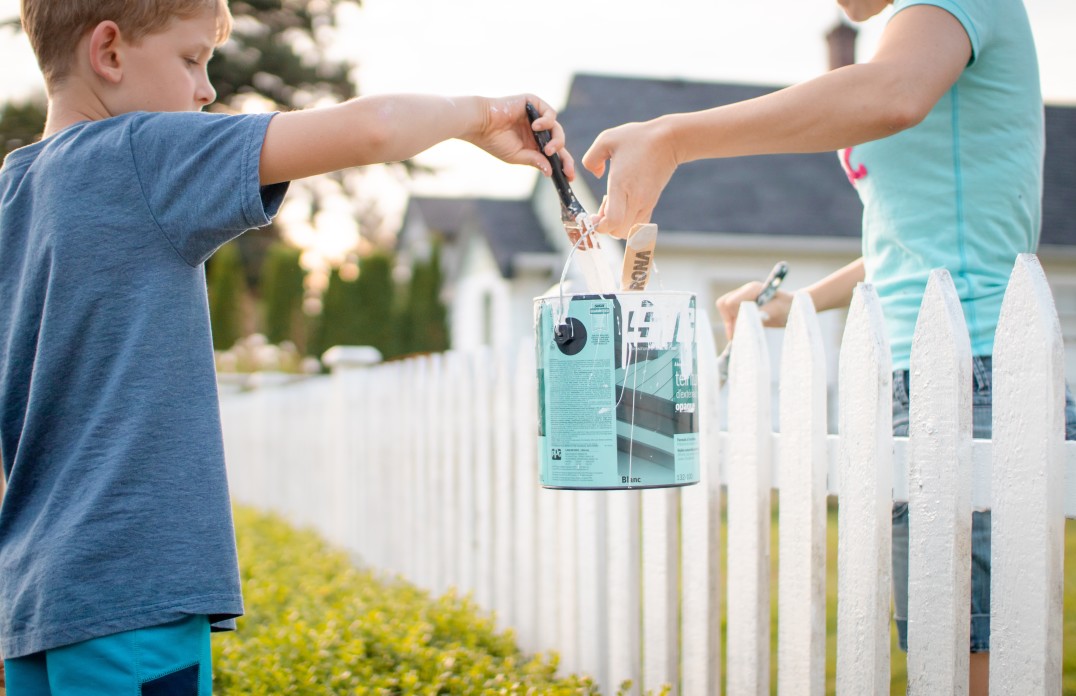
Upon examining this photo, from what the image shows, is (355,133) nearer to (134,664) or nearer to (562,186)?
(562,186)

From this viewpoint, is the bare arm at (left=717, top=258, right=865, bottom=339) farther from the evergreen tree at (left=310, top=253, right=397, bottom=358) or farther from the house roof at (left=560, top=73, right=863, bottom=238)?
the evergreen tree at (left=310, top=253, right=397, bottom=358)

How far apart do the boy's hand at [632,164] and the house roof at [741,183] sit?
33.5 ft

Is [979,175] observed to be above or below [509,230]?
below

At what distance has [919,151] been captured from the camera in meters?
1.94

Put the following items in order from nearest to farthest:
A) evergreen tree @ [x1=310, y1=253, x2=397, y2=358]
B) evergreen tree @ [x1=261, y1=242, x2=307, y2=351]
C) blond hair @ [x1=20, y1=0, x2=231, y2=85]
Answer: blond hair @ [x1=20, y1=0, x2=231, y2=85]
evergreen tree @ [x1=310, y1=253, x2=397, y2=358]
evergreen tree @ [x1=261, y1=242, x2=307, y2=351]

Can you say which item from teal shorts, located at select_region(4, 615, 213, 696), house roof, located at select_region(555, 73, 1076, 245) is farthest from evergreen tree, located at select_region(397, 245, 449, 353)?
teal shorts, located at select_region(4, 615, 213, 696)

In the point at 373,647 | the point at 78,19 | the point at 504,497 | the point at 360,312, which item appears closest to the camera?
the point at 78,19

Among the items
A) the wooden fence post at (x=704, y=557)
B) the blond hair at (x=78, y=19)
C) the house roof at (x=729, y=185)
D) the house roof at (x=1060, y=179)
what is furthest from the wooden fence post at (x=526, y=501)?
the house roof at (x=1060, y=179)

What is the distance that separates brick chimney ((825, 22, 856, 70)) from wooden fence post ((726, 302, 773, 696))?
39.7 ft

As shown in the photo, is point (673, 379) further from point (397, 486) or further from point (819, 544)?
point (397, 486)

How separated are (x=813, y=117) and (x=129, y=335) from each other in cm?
114

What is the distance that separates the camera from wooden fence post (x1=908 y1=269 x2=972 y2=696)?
181 cm

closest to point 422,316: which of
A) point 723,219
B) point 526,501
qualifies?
point 723,219

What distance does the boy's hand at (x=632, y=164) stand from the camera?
1.78 m
